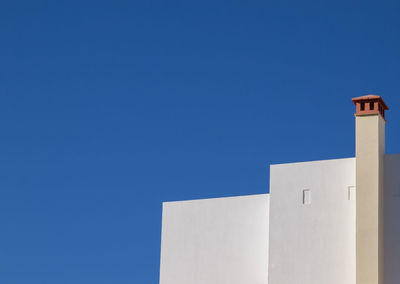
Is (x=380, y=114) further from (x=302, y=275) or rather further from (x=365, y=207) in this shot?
(x=302, y=275)

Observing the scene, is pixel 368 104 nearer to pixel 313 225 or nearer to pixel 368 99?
pixel 368 99

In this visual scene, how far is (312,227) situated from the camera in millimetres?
20219

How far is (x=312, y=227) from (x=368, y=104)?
3569mm

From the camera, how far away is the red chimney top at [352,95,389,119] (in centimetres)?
1955

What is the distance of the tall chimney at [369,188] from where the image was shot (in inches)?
736

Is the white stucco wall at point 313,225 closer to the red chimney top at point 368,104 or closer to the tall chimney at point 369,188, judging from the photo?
the tall chimney at point 369,188

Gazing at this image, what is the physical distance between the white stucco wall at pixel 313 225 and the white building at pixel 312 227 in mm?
26

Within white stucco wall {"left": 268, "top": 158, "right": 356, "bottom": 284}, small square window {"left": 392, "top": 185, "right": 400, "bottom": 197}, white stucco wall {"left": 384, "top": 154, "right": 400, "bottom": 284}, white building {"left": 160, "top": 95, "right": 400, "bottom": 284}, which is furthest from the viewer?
white stucco wall {"left": 268, "top": 158, "right": 356, "bottom": 284}

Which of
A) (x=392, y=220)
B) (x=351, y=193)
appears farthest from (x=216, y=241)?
(x=392, y=220)

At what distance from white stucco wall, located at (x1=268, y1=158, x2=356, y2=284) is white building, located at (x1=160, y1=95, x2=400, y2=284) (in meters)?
0.03

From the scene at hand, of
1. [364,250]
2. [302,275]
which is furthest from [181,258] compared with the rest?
[364,250]

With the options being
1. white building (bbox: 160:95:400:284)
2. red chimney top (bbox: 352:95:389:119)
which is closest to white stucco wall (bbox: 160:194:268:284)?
white building (bbox: 160:95:400:284)

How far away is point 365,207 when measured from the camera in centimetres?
1903

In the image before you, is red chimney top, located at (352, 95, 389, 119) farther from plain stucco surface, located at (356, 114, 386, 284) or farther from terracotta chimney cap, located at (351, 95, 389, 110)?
plain stucco surface, located at (356, 114, 386, 284)
